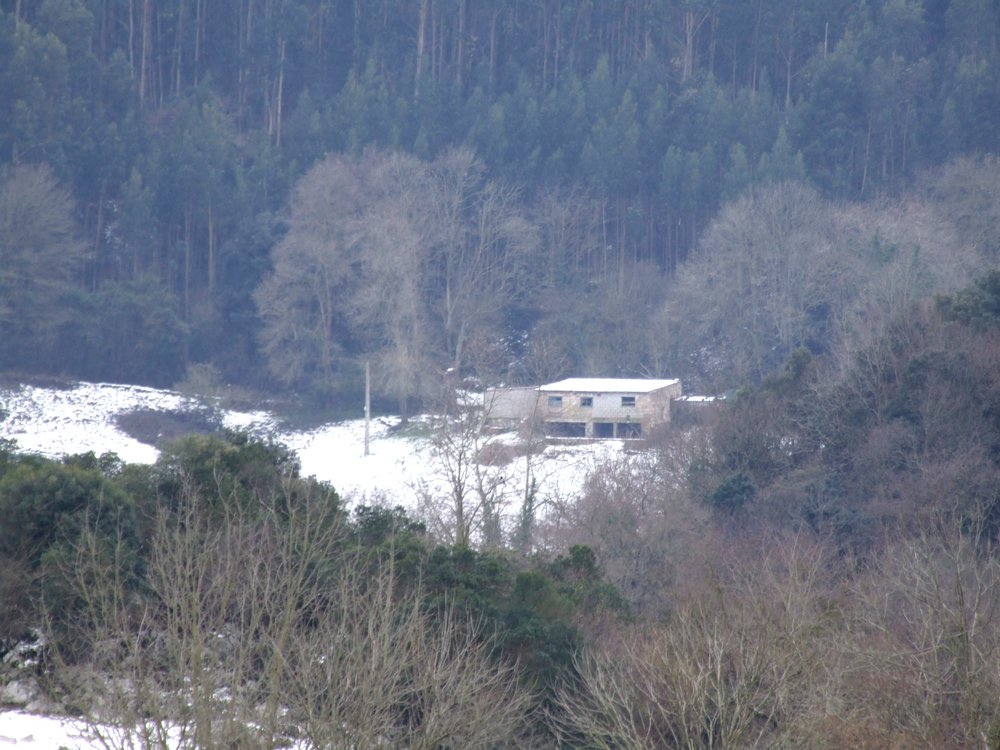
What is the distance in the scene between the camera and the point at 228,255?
58625 millimetres

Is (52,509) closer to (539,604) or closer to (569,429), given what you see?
(539,604)

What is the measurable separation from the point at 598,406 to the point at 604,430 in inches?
44.2

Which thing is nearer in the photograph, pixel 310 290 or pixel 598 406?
pixel 598 406

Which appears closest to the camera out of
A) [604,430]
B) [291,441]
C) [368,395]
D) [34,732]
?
[34,732]

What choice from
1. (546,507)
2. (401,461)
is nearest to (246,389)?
(401,461)

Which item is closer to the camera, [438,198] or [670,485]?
[670,485]

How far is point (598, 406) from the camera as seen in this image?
154ft

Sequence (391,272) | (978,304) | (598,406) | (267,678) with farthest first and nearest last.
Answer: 1. (391,272)
2. (598,406)
3. (978,304)
4. (267,678)

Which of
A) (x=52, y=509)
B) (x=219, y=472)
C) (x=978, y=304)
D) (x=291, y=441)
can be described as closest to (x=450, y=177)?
(x=291, y=441)

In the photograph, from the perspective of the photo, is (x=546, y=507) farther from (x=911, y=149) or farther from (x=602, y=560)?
(x=911, y=149)

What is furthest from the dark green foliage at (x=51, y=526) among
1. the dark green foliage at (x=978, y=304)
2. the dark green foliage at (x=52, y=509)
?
the dark green foliage at (x=978, y=304)

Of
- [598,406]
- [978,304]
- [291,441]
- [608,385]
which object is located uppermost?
[978,304]

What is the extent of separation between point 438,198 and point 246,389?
11.7m

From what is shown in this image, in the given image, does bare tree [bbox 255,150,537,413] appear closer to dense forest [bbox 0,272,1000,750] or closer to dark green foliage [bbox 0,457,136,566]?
dense forest [bbox 0,272,1000,750]
